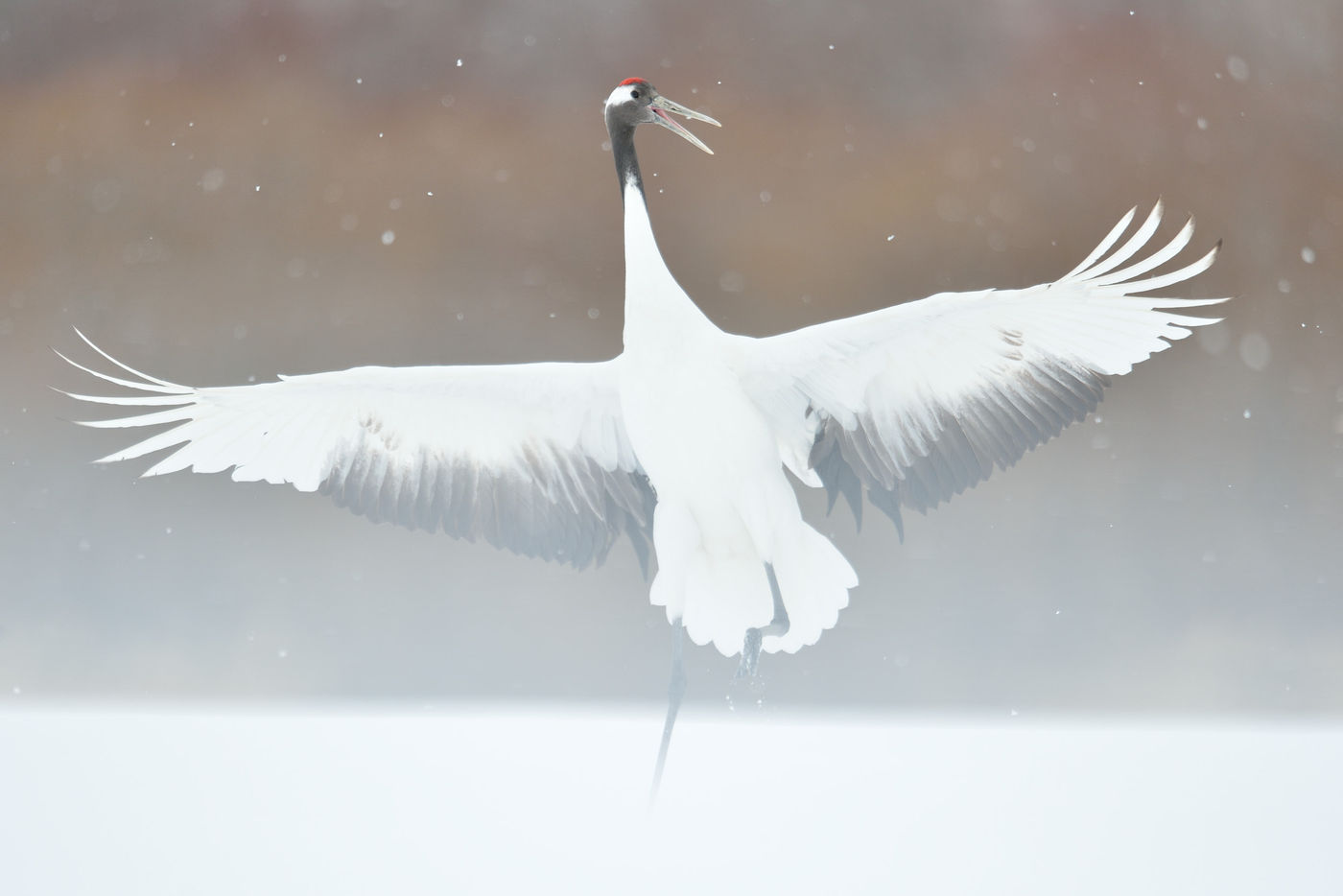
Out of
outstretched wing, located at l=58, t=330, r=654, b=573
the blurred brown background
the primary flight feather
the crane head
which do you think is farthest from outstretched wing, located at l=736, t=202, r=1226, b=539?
the blurred brown background

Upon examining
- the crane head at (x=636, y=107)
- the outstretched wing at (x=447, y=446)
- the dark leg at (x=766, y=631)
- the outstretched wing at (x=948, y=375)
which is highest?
the crane head at (x=636, y=107)

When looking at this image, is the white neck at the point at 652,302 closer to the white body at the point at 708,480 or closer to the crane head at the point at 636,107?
the white body at the point at 708,480

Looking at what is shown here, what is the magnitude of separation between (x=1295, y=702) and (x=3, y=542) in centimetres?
318

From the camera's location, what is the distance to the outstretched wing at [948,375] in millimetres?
1605

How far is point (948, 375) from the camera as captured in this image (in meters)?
1.74

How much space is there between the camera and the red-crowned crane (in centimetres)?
167

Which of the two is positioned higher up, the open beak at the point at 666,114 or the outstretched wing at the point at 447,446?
the open beak at the point at 666,114

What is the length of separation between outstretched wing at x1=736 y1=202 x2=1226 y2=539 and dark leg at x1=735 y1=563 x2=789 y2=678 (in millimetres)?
201

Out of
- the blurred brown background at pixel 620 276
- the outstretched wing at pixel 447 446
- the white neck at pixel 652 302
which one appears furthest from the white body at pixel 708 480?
the blurred brown background at pixel 620 276

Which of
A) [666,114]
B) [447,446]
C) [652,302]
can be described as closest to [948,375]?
[652,302]

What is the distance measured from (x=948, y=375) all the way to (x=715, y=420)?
1.26ft

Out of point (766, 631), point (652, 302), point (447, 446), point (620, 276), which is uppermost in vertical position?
point (620, 276)

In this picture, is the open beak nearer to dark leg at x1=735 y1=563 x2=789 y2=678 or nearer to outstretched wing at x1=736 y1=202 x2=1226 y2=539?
outstretched wing at x1=736 y1=202 x2=1226 y2=539

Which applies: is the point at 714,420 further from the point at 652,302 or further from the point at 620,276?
the point at 620,276
